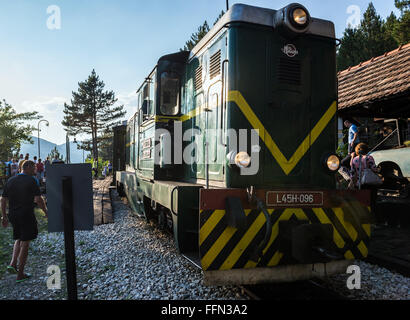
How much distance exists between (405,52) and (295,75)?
6824 mm

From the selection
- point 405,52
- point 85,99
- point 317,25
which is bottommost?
point 317,25

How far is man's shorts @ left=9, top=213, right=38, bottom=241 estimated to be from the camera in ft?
13.6

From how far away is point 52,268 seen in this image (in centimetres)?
452

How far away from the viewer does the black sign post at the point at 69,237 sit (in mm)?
2535

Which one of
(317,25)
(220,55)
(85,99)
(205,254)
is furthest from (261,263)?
(85,99)

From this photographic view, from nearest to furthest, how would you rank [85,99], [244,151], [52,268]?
[244,151]
[52,268]
[85,99]

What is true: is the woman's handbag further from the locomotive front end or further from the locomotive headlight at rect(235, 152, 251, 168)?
the locomotive headlight at rect(235, 152, 251, 168)

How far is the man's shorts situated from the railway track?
2827 millimetres

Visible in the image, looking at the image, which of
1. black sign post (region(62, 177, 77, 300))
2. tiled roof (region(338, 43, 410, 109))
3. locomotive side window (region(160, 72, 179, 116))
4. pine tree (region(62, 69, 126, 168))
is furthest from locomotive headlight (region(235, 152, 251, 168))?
pine tree (region(62, 69, 126, 168))

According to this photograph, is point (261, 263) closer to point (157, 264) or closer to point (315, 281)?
point (315, 281)

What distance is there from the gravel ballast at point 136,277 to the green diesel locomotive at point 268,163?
0.35 m

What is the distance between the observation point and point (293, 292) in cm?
343

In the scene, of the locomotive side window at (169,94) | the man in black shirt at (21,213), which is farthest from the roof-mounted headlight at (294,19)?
the man in black shirt at (21,213)

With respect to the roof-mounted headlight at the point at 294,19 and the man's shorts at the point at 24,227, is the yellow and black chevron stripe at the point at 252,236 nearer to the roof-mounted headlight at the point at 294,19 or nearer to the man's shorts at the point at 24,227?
the roof-mounted headlight at the point at 294,19
